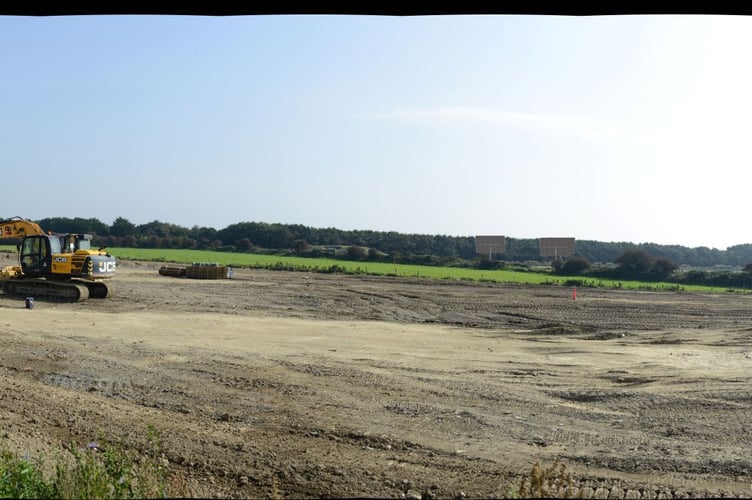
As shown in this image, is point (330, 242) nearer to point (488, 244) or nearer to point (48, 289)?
point (488, 244)

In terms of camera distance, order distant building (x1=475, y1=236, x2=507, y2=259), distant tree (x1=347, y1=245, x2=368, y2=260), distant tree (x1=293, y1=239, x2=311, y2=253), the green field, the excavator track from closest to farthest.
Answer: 1. the excavator track
2. the green field
3. distant tree (x1=347, y1=245, x2=368, y2=260)
4. distant building (x1=475, y1=236, x2=507, y2=259)
5. distant tree (x1=293, y1=239, x2=311, y2=253)

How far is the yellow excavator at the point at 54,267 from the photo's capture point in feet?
84.1

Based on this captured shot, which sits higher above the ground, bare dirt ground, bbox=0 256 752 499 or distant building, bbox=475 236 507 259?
distant building, bbox=475 236 507 259

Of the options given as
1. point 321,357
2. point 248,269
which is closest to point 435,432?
point 321,357

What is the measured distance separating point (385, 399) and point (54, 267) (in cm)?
1904

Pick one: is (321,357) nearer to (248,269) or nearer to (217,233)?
(248,269)

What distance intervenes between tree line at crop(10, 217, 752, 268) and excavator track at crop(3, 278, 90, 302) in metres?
42.9

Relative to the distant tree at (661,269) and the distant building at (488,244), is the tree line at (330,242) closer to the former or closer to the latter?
the distant building at (488,244)

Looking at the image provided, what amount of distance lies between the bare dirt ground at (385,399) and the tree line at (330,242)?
4960 centimetres

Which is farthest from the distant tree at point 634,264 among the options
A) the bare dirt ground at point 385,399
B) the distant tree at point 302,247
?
the distant tree at point 302,247

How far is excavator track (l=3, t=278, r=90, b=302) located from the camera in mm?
25172

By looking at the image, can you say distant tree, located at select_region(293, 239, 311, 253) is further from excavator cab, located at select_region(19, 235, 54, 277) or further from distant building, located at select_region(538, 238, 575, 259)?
excavator cab, located at select_region(19, 235, 54, 277)

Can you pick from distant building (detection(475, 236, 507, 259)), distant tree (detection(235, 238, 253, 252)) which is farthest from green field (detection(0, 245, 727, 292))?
distant building (detection(475, 236, 507, 259))

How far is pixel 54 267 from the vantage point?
26.0 m
